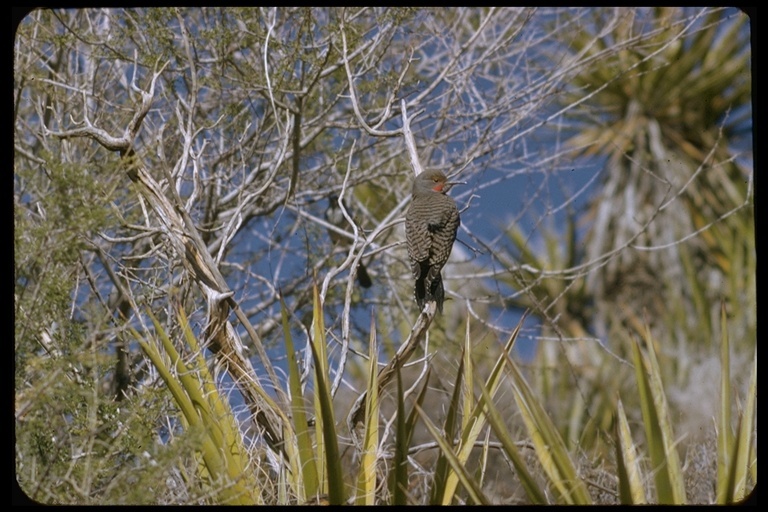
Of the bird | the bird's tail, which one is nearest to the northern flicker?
the bird's tail

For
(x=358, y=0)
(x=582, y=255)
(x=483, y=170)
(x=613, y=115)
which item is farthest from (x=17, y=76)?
(x=613, y=115)

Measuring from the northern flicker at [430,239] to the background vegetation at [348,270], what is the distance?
0.91 ft

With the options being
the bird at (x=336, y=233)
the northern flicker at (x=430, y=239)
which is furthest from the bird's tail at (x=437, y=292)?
the bird at (x=336, y=233)

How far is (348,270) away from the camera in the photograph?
7.26 meters

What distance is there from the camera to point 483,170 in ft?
24.3

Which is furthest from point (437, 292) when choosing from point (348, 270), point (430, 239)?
point (348, 270)

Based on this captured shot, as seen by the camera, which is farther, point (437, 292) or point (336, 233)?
point (336, 233)

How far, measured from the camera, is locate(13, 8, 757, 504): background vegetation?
3.86 m

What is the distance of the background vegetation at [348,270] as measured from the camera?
3.86 meters

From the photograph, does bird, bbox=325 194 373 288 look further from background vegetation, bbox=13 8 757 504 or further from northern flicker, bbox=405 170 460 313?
northern flicker, bbox=405 170 460 313

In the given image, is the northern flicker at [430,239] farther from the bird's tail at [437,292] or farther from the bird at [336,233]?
the bird at [336,233]

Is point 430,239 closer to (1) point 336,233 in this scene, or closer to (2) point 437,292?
(2) point 437,292

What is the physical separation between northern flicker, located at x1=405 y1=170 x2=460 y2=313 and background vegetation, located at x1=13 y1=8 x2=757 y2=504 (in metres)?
0.28

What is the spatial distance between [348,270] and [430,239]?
2133mm
